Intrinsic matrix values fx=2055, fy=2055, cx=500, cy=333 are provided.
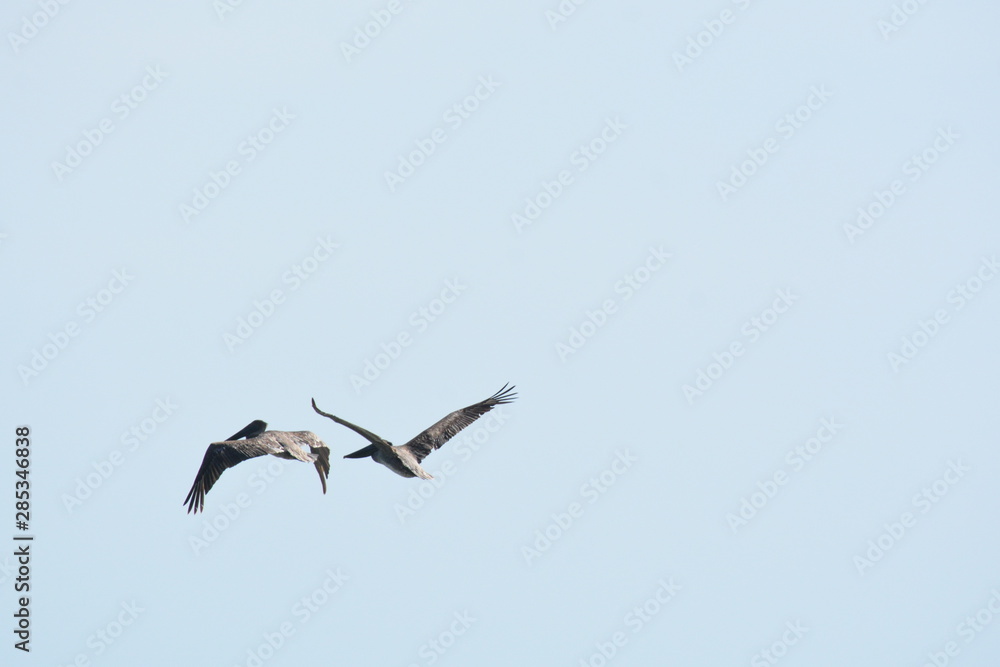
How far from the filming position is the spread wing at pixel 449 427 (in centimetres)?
5250

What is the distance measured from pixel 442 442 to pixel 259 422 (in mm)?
5496

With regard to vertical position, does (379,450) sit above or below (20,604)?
above

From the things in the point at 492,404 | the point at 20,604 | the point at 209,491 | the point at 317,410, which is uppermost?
the point at 492,404

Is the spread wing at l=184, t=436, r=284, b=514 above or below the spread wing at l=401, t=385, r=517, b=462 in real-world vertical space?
below

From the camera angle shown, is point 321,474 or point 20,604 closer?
point 321,474

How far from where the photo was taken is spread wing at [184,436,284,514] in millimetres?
47875

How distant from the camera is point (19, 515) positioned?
176 feet

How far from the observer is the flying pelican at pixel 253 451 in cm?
4803

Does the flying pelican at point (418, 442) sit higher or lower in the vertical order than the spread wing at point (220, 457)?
higher

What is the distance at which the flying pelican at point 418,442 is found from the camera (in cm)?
5003

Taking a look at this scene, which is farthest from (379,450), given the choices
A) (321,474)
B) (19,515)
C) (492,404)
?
(19,515)

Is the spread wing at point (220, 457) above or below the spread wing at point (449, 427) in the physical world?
below

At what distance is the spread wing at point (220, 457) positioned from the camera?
157 feet

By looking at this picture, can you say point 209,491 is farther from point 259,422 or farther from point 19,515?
point 19,515
